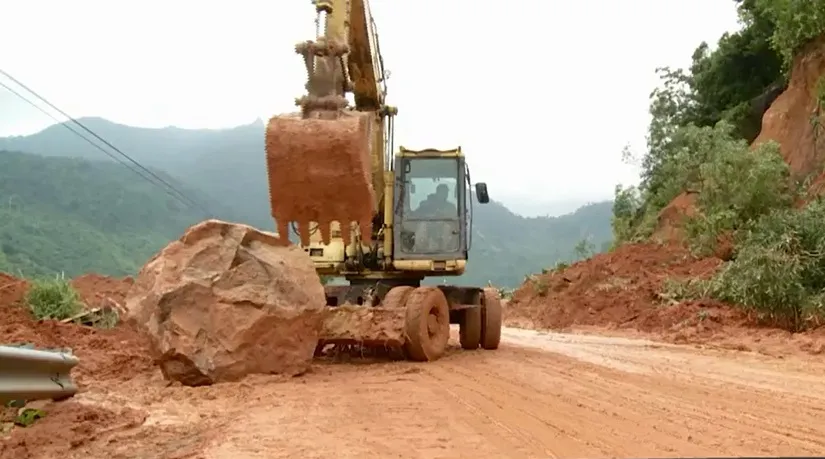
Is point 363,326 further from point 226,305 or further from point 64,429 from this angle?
point 64,429

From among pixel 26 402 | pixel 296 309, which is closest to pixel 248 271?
pixel 296 309

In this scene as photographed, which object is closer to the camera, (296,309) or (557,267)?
(296,309)

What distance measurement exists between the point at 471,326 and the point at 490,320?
0.33m

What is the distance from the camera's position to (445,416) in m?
6.78

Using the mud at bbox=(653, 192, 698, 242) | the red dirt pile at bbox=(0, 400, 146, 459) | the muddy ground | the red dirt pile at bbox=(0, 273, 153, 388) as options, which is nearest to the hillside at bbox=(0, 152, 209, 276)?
the red dirt pile at bbox=(0, 273, 153, 388)

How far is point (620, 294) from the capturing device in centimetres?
2134

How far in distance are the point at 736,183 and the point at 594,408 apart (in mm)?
15972

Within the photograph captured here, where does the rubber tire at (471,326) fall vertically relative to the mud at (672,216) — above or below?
below

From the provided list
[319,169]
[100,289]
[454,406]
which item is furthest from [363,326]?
[100,289]

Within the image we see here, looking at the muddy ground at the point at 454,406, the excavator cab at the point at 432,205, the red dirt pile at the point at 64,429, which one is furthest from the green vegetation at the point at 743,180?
the red dirt pile at the point at 64,429

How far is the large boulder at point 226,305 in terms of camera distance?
364 inches

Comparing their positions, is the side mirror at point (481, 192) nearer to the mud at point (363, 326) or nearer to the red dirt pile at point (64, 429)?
the mud at point (363, 326)

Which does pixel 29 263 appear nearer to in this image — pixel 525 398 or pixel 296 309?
pixel 296 309

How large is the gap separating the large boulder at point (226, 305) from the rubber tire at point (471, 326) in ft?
13.1
